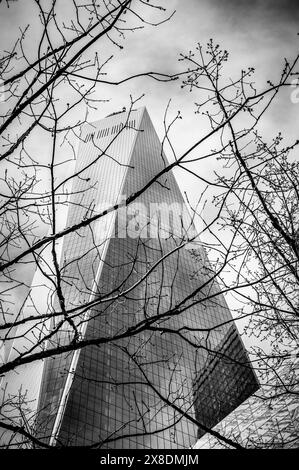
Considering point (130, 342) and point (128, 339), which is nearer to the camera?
point (128, 339)

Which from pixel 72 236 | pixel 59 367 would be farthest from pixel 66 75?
pixel 72 236

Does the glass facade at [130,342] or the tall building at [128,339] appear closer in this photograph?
the tall building at [128,339]

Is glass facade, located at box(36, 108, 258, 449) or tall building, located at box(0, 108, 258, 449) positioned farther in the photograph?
glass facade, located at box(36, 108, 258, 449)

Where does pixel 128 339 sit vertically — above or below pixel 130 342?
below

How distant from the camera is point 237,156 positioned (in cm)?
407

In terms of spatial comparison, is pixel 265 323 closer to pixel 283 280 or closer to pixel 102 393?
pixel 283 280

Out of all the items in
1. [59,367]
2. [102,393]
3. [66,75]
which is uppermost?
[59,367]
